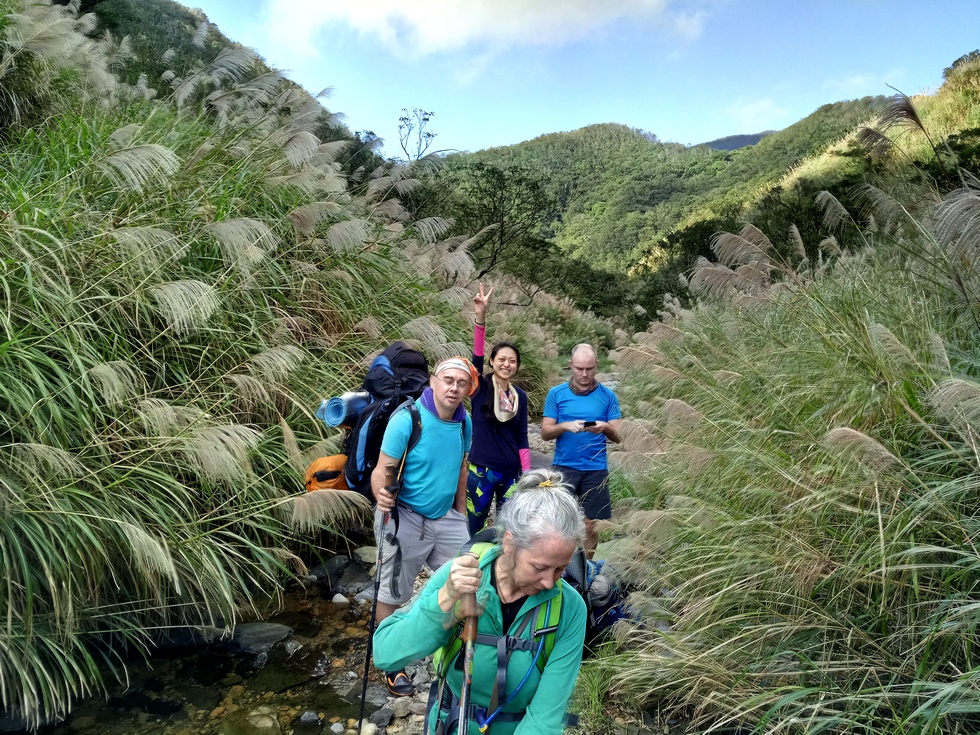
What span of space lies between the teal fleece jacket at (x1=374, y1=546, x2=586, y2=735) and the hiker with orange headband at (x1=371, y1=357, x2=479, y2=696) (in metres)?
1.75

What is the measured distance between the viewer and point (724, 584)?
3494 millimetres

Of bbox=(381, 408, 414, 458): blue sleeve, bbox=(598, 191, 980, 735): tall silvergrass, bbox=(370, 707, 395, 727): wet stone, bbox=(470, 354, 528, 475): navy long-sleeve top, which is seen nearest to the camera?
bbox=(598, 191, 980, 735): tall silvergrass

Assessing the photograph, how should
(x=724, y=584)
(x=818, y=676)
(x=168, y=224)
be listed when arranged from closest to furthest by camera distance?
(x=818, y=676)
(x=724, y=584)
(x=168, y=224)

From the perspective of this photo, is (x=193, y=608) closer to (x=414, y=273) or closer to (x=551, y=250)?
(x=414, y=273)

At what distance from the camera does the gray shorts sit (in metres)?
3.92

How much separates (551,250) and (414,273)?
17500 mm

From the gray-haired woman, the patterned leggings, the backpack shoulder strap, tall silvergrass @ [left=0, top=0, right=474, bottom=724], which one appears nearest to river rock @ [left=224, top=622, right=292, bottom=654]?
tall silvergrass @ [left=0, top=0, right=474, bottom=724]

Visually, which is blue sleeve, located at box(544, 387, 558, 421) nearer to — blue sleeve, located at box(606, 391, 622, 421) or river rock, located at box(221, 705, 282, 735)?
blue sleeve, located at box(606, 391, 622, 421)

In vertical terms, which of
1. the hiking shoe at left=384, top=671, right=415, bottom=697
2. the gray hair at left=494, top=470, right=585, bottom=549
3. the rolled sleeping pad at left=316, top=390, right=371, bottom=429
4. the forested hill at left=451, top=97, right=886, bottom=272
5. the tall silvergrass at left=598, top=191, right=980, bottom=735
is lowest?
the hiking shoe at left=384, top=671, right=415, bottom=697

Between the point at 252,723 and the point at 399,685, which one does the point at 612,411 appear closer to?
the point at 399,685

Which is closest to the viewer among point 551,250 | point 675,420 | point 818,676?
point 818,676

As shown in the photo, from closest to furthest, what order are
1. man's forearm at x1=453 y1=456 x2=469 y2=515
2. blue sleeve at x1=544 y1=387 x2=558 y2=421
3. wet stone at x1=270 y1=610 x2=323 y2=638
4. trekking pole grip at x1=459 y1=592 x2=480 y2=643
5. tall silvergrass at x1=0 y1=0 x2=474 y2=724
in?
trekking pole grip at x1=459 y1=592 x2=480 y2=643 < tall silvergrass at x1=0 y1=0 x2=474 y2=724 < man's forearm at x1=453 y1=456 x2=469 y2=515 < wet stone at x1=270 y1=610 x2=323 y2=638 < blue sleeve at x1=544 y1=387 x2=558 y2=421

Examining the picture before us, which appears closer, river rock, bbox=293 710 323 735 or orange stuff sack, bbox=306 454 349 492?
river rock, bbox=293 710 323 735

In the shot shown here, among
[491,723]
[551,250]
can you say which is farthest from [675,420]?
[551,250]
